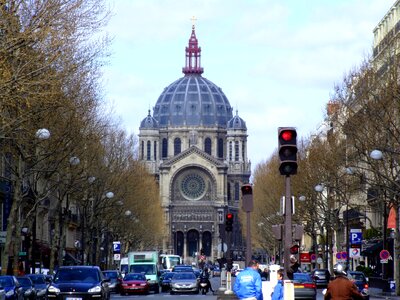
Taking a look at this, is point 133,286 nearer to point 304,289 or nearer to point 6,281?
point 304,289

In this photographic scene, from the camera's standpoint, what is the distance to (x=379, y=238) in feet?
342

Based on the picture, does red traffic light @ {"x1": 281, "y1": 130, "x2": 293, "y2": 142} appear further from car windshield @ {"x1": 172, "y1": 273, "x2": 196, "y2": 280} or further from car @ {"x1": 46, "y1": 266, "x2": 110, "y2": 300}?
car windshield @ {"x1": 172, "y1": 273, "x2": 196, "y2": 280}

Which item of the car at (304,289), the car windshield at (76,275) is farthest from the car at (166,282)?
the car windshield at (76,275)

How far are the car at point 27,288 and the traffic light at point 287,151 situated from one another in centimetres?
2154

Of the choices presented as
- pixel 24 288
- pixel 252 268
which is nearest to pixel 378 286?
pixel 24 288

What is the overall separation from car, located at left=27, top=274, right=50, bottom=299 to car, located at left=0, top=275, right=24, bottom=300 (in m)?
5.58

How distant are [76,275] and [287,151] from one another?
1895cm

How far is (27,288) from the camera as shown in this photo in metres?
50.3

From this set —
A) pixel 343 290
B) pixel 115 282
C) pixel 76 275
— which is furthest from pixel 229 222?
pixel 343 290

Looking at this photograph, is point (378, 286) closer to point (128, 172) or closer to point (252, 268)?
point (128, 172)

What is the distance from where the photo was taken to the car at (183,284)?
78312 millimetres

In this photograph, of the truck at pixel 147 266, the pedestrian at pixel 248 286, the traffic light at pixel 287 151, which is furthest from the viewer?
the truck at pixel 147 266

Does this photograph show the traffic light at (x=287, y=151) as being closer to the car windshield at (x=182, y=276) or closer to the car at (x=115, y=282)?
the car at (x=115, y=282)

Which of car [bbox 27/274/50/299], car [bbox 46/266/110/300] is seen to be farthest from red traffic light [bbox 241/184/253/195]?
car [bbox 27/274/50/299]
